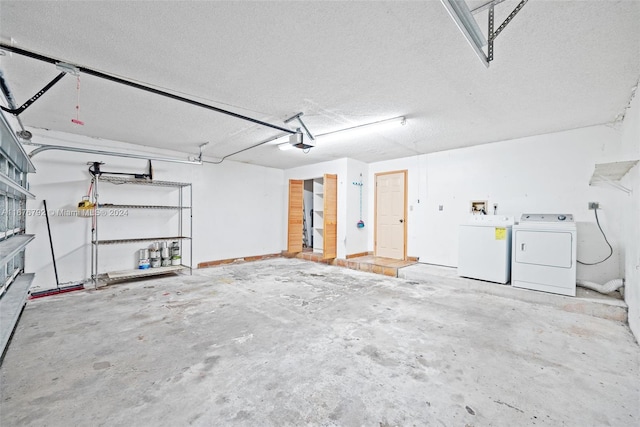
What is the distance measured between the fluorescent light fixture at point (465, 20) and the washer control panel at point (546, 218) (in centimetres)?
342

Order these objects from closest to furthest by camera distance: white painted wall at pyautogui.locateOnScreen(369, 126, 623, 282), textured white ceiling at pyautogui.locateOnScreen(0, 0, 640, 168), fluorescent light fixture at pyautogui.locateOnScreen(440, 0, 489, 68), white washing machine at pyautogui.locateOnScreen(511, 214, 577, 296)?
fluorescent light fixture at pyautogui.locateOnScreen(440, 0, 489, 68), textured white ceiling at pyautogui.locateOnScreen(0, 0, 640, 168), white washing machine at pyautogui.locateOnScreen(511, 214, 577, 296), white painted wall at pyautogui.locateOnScreen(369, 126, 623, 282)

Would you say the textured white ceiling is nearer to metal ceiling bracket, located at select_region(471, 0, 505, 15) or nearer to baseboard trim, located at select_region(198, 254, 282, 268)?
metal ceiling bracket, located at select_region(471, 0, 505, 15)

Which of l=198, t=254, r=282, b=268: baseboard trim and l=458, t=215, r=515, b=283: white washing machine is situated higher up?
l=458, t=215, r=515, b=283: white washing machine

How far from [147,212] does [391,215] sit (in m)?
5.29

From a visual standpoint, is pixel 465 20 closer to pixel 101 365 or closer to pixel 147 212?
pixel 101 365

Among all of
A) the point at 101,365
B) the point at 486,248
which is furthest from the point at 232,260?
the point at 486,248

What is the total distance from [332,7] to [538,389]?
9.73 feet

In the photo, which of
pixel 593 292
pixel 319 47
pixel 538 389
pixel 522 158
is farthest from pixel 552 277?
pixel 319 47

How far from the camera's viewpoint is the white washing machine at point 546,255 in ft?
11.3

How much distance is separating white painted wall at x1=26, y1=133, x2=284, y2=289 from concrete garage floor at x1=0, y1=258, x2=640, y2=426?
1.03m

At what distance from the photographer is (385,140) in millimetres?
4660

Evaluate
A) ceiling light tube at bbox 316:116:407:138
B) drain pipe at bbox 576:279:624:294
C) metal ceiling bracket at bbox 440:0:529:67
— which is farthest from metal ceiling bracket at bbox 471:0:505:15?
drain pipe at bbox 576:279:624:294

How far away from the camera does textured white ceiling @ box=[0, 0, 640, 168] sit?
175 cm

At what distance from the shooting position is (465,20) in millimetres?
1591
